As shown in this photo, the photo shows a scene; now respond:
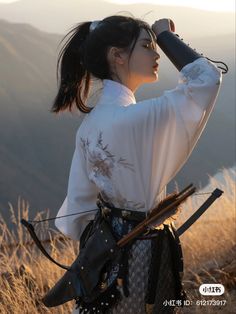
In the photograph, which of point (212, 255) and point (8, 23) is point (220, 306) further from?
point (8, 23)

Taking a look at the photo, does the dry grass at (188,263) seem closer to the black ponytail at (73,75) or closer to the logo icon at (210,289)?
the logo icon at (210,289)

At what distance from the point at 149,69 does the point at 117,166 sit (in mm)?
352

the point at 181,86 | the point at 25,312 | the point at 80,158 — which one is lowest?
the point at 25,312

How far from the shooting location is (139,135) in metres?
1.70

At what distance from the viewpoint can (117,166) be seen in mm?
1761

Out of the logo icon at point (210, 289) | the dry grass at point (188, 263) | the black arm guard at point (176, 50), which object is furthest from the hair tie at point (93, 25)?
the logo icon at point (210, 289)

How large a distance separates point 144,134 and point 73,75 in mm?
496

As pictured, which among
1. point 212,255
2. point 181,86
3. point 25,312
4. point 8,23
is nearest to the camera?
point 181,86

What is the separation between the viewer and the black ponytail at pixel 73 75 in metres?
2.04

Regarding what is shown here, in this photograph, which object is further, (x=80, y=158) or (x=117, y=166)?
(x=80, y=158)

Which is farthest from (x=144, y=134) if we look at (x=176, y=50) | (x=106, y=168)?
(x=176, y=50)

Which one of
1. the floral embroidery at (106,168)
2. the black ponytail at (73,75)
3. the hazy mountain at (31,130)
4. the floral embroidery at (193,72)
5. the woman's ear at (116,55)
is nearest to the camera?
the floral embroidery at (193,72)

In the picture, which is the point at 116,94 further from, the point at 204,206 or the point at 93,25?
the point at 204,206

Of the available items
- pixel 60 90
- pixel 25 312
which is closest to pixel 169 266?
pixel 60 90
